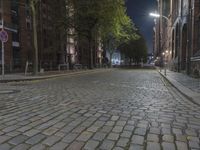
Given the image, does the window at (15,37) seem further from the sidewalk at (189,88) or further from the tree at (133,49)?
the tree at (133,49)

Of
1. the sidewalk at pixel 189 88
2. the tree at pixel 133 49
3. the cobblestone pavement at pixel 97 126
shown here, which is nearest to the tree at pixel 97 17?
the sidewalk at pixel 189 88

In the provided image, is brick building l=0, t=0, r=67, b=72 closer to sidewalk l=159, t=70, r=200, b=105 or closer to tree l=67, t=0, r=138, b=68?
tree l=67, t=0, r=138, b=68

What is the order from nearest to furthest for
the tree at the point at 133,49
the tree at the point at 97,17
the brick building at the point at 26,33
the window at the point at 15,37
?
the brick building at the point at 26,33
the window at the point at 15,37
the tree at the point at 97,17
the tree at the point at 133,49

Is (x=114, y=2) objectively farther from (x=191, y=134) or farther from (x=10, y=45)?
(x=191, y=134)

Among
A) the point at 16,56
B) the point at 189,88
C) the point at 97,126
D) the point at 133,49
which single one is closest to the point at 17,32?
the point at 16,56

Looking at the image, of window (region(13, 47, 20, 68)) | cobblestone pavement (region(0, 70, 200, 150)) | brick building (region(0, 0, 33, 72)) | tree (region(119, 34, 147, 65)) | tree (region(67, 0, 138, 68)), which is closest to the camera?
cobblestone pavement (region(0, 70, 200, 150))

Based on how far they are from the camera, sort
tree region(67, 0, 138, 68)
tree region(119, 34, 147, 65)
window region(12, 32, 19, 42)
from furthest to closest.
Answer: tree region(119, 34, 147, 65) → tree region(67, 0, 138, 68) → window region(12, 32, 19, 42)

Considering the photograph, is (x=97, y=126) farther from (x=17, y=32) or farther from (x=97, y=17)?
(x=97, y=17)

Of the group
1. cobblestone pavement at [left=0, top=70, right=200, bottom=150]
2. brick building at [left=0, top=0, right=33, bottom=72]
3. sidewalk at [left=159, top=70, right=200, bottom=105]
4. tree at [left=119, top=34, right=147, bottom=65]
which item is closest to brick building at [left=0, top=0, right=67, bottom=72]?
brick building at [left=0, top=0, right=33, bottom=72]

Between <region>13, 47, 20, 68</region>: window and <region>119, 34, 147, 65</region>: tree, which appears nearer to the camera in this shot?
<region>13, 47, 20, 68</region>: window

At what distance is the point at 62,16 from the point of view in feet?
127

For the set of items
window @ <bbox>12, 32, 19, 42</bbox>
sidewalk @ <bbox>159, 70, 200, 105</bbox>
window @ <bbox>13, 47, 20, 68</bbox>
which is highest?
window @ <bbox>12, 32, 19, 42</bbox>

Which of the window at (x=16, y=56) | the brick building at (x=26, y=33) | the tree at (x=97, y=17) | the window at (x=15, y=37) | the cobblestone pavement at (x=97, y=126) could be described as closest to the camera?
the cobblestone pavement at (x=97, y=126)

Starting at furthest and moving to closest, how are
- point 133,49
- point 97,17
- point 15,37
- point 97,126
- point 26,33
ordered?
point 133,49
point 97,17
point 26,33
point 15,37
point 97,126
